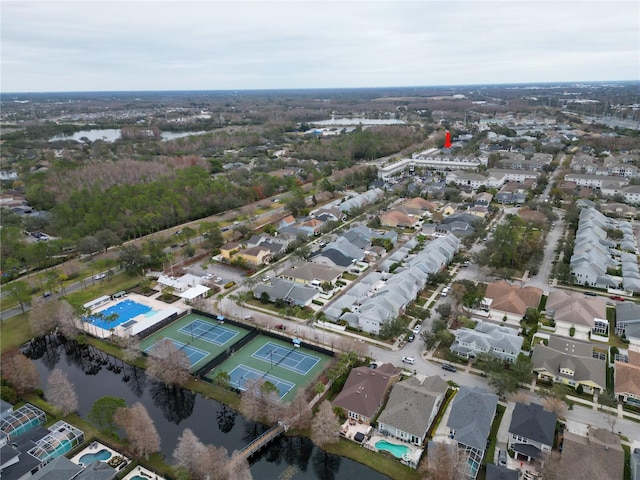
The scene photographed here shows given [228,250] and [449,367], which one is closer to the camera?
[449,367]

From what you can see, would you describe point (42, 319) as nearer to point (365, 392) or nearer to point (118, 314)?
point (118, 314)

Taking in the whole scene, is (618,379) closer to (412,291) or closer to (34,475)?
(412,291)

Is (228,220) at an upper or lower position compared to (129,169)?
lower

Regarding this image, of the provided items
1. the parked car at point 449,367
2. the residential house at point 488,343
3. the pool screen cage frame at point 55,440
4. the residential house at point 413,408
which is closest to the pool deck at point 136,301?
the pool screen cage frame at point 55,440

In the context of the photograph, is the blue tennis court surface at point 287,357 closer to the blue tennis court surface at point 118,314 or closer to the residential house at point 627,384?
the blue tennis court surface at point 118,314

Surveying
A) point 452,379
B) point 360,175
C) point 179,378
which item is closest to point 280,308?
point 179,378

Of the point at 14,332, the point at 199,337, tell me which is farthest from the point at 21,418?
the point at 14,332
